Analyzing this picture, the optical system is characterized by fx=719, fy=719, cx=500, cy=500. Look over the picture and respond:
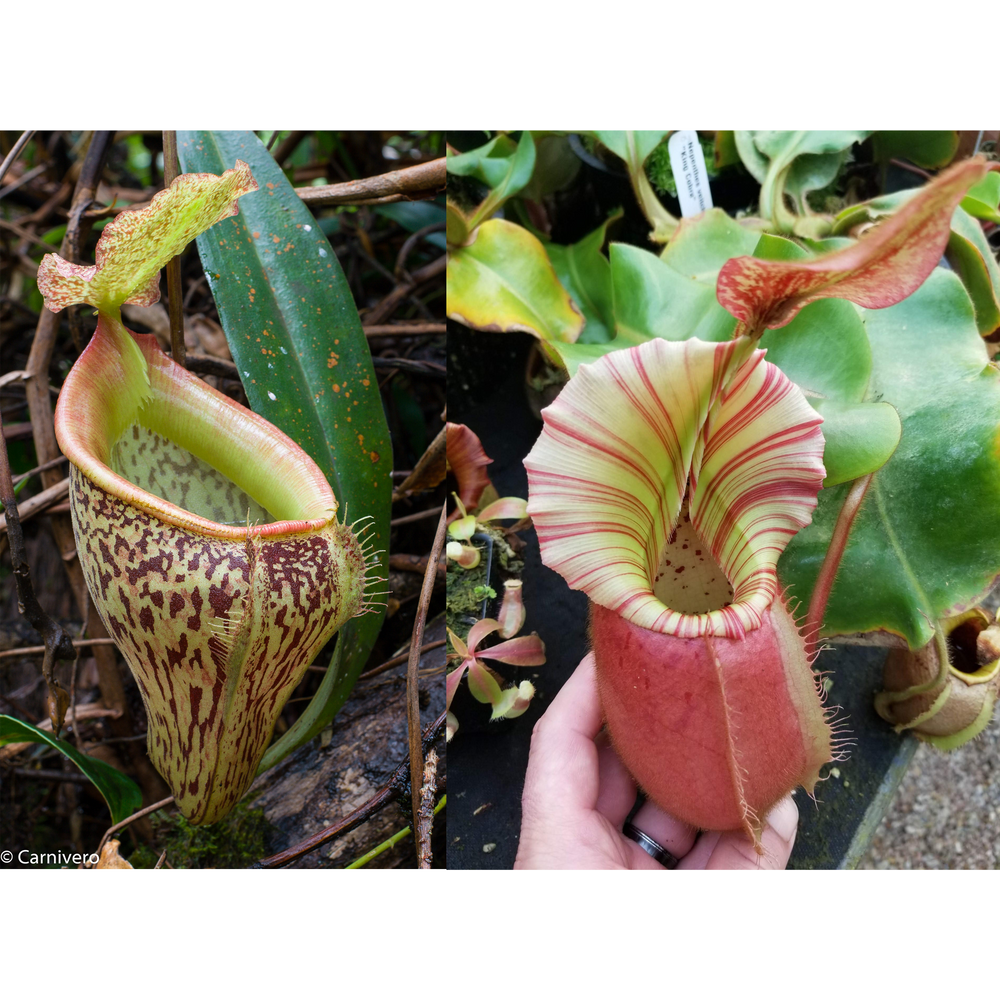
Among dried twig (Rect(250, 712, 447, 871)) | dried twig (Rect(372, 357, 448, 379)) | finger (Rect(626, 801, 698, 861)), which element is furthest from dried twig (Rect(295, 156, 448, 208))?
finger (Rect(626, 801, 698, 861))

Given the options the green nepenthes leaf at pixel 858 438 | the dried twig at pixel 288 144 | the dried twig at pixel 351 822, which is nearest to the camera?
the green nepenthes leaf at pixel 858 438

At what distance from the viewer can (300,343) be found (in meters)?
0.77

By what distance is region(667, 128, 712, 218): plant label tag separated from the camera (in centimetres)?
87

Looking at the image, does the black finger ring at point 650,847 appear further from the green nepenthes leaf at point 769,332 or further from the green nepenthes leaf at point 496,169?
the green nepenthes leaf at point 496,169

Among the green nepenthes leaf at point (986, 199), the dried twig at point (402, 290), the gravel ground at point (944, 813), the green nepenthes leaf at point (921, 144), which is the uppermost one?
the green nepenthes leaf at point (921, 144)

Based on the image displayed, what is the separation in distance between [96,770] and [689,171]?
0.95 metres

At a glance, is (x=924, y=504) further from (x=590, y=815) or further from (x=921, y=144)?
(x=921, y=144)

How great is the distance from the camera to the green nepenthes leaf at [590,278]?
91 cm

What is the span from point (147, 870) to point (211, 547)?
0.40 meters

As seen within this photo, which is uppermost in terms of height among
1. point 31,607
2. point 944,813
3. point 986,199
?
point 986,199

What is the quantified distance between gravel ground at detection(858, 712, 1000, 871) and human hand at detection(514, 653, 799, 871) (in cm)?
20

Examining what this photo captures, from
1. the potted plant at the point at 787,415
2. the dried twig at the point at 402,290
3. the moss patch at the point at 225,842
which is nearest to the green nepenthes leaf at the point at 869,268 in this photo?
the potted plant at the point at 787,415

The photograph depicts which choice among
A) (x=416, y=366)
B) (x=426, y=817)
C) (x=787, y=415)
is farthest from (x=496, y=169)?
(x=426, y=817)

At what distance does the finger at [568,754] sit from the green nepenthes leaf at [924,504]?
23cm
